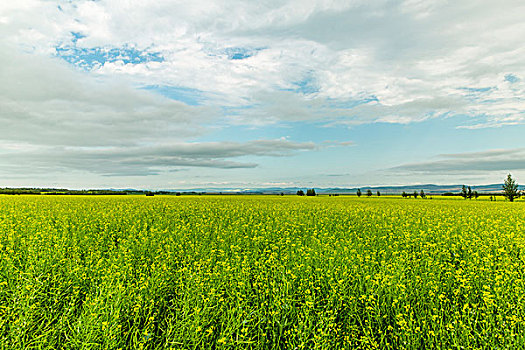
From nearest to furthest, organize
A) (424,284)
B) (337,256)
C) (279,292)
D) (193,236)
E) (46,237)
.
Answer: (279,292), (424,284), (337,256), (46,237), (193,236)

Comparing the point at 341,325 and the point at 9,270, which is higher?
the point at 9,270

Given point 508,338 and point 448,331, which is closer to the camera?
point 508,338

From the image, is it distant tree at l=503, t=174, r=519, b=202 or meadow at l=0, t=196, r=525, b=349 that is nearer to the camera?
meadow at l=0, t=196, r=525, b=349

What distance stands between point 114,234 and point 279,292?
8.17 meters

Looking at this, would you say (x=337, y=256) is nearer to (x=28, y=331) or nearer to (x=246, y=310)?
(x=246, y=310)

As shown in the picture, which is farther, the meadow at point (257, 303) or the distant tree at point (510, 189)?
the distant tree at point (510, 189)

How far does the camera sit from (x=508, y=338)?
4.39 m

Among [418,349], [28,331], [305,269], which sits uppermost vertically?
[305,269]

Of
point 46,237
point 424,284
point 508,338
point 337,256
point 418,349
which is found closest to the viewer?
point 508,338

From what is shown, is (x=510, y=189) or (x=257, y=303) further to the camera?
(x=510, y=189)

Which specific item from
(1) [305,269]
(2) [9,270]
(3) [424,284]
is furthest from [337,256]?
(2) [9,270]

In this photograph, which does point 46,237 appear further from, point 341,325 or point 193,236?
point 341,325

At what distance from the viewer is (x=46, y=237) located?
32.9 feet

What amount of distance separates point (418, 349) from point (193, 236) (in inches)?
330
